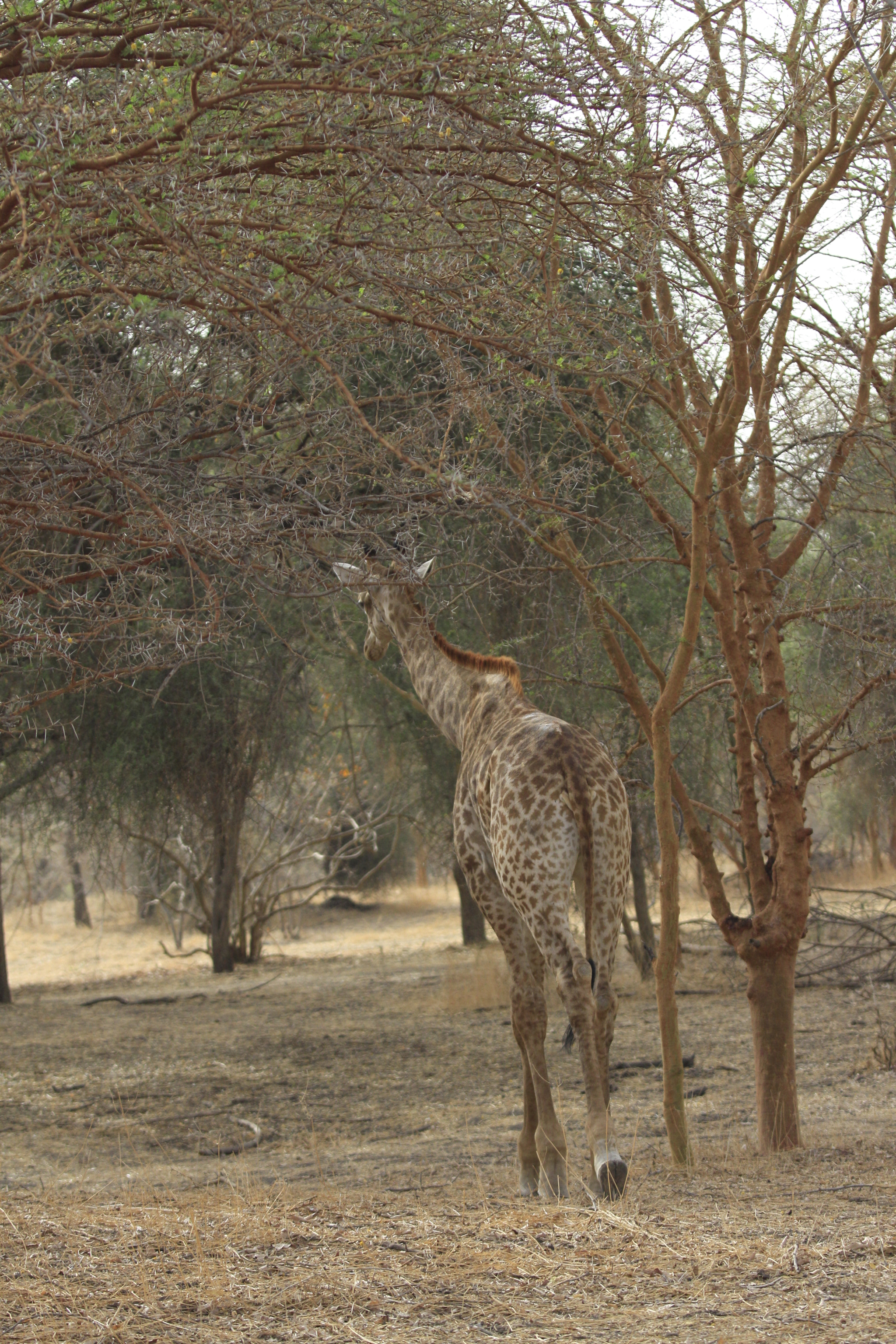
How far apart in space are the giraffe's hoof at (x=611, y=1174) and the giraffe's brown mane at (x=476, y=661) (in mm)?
2425

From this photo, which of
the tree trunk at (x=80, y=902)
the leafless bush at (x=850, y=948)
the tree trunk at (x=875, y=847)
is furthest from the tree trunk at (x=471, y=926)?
the tree trunk at (x=80, y=902)

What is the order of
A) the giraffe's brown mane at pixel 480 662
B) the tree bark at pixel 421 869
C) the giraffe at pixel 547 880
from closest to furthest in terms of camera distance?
the giraffe at pixel 547 880
the giraffe's brown mane at pixel 480 662
the tree bark at pixel 421 869

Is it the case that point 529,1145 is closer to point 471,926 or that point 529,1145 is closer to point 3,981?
point 3,981

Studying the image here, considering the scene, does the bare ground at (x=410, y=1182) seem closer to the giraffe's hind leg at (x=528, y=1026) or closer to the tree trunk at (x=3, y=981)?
the giraffe's hind leg at (x=528, y=1026)

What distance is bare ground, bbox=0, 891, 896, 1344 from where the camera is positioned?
11.6ft

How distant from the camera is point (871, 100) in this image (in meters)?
5.07

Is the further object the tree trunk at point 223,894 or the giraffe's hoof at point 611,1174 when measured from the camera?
the tree trunk at point 223,894

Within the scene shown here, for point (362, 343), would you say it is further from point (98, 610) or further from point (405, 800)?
point (405, 800)

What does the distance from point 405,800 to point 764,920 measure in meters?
14.3

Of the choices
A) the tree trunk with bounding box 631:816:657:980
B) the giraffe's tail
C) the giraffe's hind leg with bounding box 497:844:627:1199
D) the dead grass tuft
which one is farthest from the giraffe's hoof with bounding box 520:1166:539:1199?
the tree trunk with bounding box 631:816:657:980

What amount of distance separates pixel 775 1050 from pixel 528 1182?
1.52 metres

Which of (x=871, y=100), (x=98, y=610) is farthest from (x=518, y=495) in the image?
(x=871, y=100)

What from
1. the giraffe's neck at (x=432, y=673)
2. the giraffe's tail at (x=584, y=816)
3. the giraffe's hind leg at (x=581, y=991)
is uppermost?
the giraffe's neck at (x=432, y=673)

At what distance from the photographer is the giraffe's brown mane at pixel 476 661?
6.62 m
